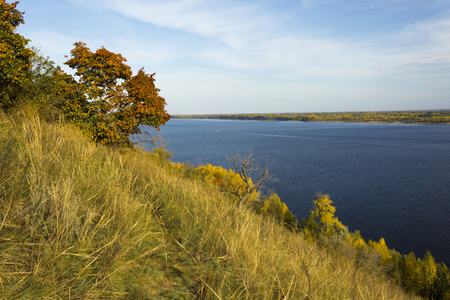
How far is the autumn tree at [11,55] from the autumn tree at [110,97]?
2.16 meters

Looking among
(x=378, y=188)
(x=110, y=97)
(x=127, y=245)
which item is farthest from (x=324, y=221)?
(x=127, y=245)

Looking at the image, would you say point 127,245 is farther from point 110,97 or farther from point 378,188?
point 378,188

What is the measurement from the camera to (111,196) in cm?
339

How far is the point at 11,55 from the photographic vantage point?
12.3 meters

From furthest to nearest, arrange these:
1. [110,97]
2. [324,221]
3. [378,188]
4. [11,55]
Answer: [378,188], [324,221], [110,97], [11,55]

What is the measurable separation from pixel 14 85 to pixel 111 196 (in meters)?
13.8

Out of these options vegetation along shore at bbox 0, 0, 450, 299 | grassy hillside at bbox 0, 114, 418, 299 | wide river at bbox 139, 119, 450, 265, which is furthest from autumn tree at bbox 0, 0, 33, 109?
wide river at bbox 139, 119, 450, 265

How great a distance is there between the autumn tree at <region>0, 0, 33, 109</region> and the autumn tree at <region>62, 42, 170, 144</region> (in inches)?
84.9

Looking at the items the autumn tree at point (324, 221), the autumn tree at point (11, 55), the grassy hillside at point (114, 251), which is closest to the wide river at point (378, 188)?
the autumn tree at point (324, 221)

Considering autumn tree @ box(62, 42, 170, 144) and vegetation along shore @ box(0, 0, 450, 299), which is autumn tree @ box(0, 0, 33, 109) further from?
vegetation along shore @ box(0, 0, 450, 299)

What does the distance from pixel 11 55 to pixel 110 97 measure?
4745mm

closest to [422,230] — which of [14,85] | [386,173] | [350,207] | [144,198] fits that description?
[350,207]

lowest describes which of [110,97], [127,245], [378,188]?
[378,188]

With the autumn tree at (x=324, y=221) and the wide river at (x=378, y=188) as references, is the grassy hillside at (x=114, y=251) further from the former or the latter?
the autumn tree at (x=324, y=221)
